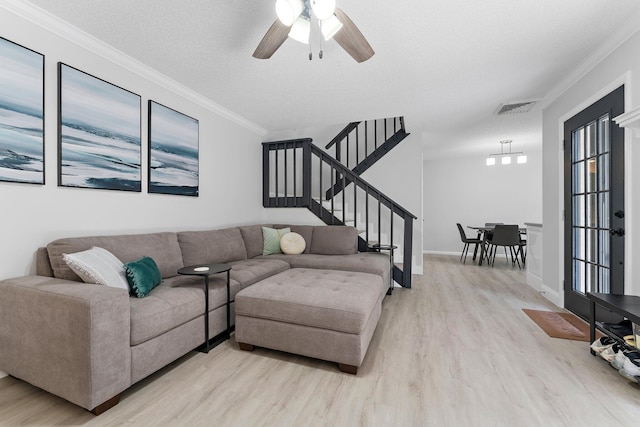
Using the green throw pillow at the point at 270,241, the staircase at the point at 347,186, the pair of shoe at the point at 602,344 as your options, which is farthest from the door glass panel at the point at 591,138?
the green throw pillow at the point at 270,241

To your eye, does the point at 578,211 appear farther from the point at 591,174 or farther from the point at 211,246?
the point at 211,246

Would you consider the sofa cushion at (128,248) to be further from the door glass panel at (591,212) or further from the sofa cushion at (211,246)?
the door glass panel at (591,212)

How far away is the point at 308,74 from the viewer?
2.85m

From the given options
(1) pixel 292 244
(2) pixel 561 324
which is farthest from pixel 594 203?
(1) pixel 292 244

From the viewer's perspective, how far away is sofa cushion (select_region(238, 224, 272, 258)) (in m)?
3.67

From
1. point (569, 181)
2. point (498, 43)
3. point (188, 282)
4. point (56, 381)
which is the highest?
point (498, 43)

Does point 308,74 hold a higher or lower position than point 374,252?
higher

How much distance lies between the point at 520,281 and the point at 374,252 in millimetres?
2436

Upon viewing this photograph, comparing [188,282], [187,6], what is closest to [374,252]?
[188,282]

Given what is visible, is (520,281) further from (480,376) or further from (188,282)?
(188,282)

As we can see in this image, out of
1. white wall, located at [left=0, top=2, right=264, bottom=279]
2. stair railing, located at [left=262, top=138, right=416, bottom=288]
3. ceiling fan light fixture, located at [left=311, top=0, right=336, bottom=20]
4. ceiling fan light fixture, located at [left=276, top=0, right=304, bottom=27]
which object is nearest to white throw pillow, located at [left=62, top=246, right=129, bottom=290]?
white wall, located at [left=0, top=2, right=264, bottom=279]

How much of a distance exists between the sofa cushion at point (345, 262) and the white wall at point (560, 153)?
6.39 ft

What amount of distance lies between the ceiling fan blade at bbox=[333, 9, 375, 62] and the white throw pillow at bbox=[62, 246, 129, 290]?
2.09 metres

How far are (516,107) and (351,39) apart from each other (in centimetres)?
299
